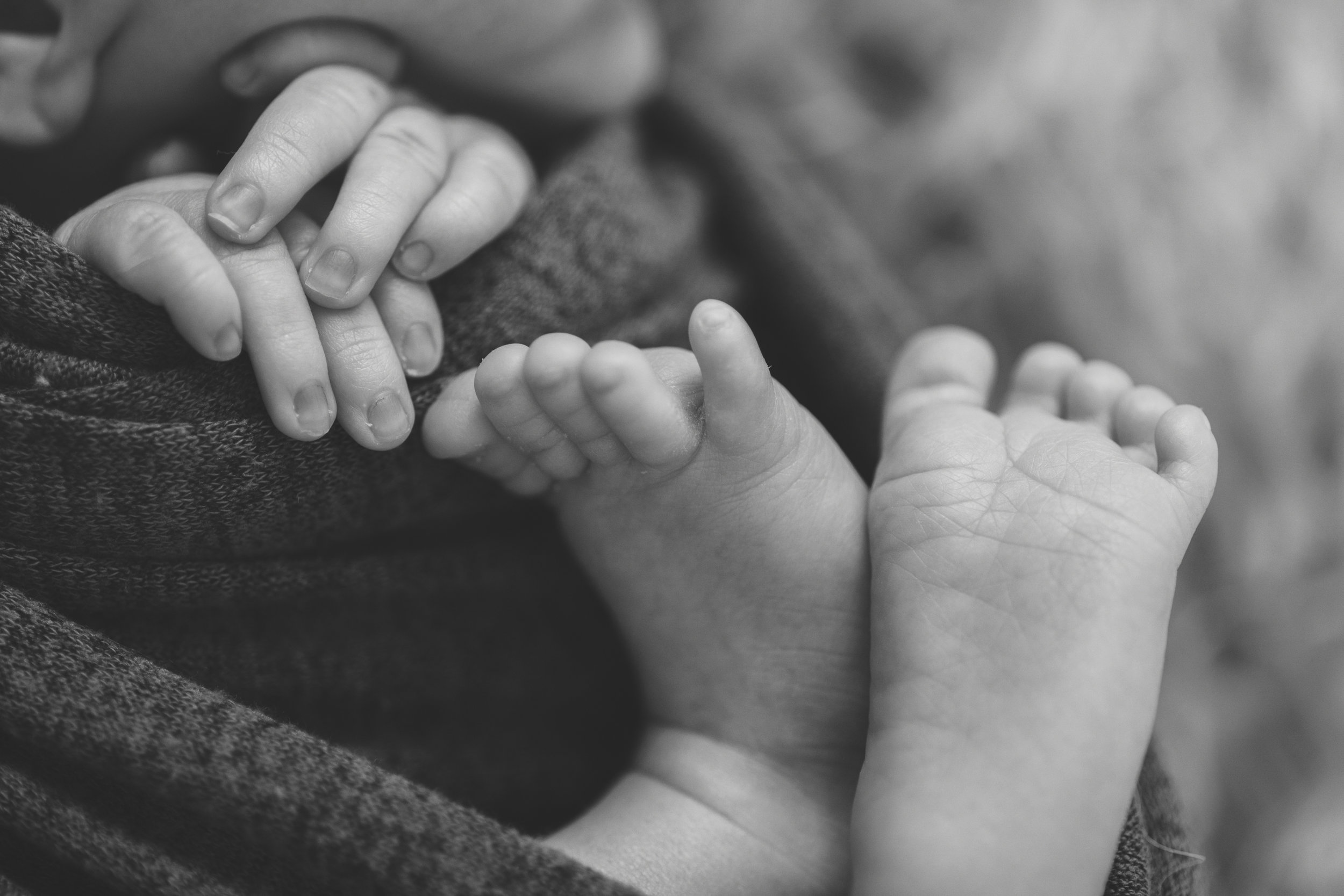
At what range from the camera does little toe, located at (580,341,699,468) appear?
1.79 ft

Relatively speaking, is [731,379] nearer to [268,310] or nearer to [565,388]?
[565,388]

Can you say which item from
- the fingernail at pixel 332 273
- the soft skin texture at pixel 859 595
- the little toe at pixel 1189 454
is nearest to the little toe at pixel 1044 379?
the soft skin texture at pixel 859 595

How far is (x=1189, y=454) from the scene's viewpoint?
602 mm

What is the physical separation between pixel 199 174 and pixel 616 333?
312mm

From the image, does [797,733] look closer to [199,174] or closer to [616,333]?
[616,333]

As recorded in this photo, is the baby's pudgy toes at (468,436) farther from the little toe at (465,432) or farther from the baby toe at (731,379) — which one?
the baby toe at (731,379)

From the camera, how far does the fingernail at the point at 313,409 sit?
578 millimetres

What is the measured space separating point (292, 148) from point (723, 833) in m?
0.51

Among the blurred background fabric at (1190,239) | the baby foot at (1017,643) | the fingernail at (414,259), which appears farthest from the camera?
the blurred background fabric at (1190,239)

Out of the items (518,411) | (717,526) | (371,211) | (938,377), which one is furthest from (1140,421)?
(371,211)

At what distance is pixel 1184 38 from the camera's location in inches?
40.4

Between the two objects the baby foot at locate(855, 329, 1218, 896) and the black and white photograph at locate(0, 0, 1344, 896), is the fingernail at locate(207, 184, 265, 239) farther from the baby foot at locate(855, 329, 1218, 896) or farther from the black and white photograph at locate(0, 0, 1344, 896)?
the baby foot at locate(855, 329, 1218, 896)

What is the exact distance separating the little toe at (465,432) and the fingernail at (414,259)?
72 mm

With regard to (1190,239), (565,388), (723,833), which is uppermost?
(1190,239)
